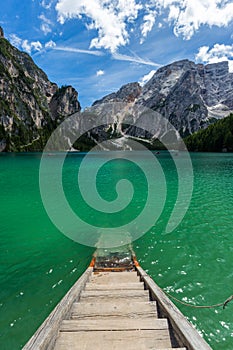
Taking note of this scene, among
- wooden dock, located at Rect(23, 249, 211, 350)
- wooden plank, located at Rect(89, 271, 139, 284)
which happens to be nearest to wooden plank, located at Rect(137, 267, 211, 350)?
wooden dock, located at Rect(23, 249, 211, 350)

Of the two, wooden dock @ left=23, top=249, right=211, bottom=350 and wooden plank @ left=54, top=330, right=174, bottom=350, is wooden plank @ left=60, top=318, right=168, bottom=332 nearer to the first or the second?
wooden dock @ left=23, top=249, right=211, bottom=350

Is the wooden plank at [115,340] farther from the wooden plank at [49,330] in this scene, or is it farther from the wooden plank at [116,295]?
the wooden plank at [116,295]

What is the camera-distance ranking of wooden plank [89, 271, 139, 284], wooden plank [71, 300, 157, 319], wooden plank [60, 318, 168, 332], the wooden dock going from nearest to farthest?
the wooden dock, wooden plank [60, 318, 168, 332], wooden plank [71, 300, 157, 319], wooden plank [89, 271, 139, 284]

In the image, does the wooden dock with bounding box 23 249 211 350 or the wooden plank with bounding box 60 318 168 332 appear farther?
the wooden plank with bounding box 60 318 168 332

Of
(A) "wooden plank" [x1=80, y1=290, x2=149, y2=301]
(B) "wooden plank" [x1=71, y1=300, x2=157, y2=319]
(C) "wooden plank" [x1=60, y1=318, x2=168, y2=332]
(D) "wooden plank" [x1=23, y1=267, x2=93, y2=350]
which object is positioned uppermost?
(D) "wooden plank" [x1=23, y1=267, x2=93, y2=350]

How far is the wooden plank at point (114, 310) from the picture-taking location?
6.03m

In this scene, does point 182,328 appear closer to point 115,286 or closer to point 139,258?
point 115,286

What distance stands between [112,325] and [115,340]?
47 centimetres

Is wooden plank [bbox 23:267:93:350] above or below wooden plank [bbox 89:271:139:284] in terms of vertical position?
above

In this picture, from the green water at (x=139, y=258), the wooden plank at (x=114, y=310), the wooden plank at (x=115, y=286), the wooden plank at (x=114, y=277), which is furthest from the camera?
the wooden plank at (x=114, y=277)

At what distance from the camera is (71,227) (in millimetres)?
18594

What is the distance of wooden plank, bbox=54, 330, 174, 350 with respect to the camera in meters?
4.62

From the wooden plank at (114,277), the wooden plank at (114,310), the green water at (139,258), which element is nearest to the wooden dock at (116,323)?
the wooden plank at (114,310)

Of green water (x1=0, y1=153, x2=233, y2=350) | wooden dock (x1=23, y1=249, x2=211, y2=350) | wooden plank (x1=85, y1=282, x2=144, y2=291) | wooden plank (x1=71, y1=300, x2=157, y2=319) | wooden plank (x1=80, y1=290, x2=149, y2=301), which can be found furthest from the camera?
wooden plank (x1=85, y1=282, x2=144, y2=291)
